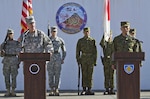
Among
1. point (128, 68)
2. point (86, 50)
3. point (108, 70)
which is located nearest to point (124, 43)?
point (128, 68)

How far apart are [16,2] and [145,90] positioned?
15.9ft

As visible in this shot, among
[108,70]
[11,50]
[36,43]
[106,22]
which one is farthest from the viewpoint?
[108,70]

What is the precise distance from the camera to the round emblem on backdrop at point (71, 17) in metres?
16.4

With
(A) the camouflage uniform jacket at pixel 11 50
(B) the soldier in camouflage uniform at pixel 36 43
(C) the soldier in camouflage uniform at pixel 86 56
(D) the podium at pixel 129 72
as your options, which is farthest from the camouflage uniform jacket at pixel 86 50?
(D) the podium at pixel 129 72

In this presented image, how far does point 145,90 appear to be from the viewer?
16.5 m

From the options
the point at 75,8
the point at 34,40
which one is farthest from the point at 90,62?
the point at 34,40

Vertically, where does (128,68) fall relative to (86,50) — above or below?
below

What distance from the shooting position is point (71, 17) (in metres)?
16.5

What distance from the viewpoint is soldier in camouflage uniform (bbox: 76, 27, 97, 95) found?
46.9 ft

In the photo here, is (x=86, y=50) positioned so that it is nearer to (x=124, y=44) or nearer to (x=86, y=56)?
(x=86, y=56)

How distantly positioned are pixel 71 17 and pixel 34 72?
7120mm

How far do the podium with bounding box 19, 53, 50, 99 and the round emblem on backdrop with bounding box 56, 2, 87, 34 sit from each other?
6955mm

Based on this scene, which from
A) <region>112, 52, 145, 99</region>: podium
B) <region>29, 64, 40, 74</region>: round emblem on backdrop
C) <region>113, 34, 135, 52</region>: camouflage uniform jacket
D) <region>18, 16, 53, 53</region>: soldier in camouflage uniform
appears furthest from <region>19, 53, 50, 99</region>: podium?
<region>113, 34, 135, 52</region>: camouflage uniform jacket

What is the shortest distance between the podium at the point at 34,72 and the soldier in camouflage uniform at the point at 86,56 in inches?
189
